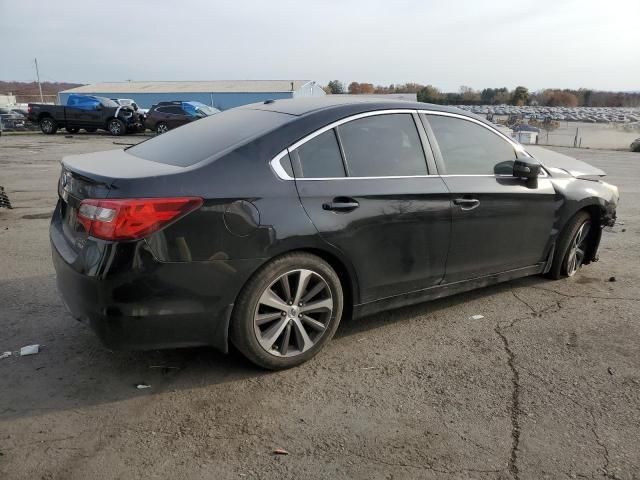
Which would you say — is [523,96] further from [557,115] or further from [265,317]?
[265,317]

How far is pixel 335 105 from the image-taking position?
143 inches

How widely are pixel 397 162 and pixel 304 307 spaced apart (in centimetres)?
123

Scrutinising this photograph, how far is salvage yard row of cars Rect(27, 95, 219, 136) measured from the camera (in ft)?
80.5

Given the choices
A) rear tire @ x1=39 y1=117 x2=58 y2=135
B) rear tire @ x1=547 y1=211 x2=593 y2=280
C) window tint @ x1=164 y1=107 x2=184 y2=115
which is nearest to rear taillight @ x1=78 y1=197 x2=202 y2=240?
rear tire @ x1=547 y1=211 x2=593 y2=280

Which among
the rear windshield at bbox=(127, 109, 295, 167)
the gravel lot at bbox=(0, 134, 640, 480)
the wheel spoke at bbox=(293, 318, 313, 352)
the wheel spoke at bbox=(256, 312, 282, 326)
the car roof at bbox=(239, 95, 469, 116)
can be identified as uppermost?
the car roof at bbox=(239, 95, 469, 116)

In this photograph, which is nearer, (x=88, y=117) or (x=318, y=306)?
(x=318, y=306)

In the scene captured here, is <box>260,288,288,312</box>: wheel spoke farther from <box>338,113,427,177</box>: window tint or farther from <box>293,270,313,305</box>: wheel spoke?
<box>338,113,427,177</box>: window tint

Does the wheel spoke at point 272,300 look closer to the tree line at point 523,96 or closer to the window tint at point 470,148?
the window tint at point 470,148

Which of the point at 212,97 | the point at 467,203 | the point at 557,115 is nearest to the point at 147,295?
the point at 467,203

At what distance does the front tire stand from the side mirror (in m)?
1.89

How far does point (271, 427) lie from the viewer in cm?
277

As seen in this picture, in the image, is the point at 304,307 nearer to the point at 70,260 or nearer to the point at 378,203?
the point at 378,203

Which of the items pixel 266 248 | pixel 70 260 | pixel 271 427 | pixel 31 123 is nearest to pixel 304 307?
pixel 266 248

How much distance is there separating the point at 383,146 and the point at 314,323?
1.32m
